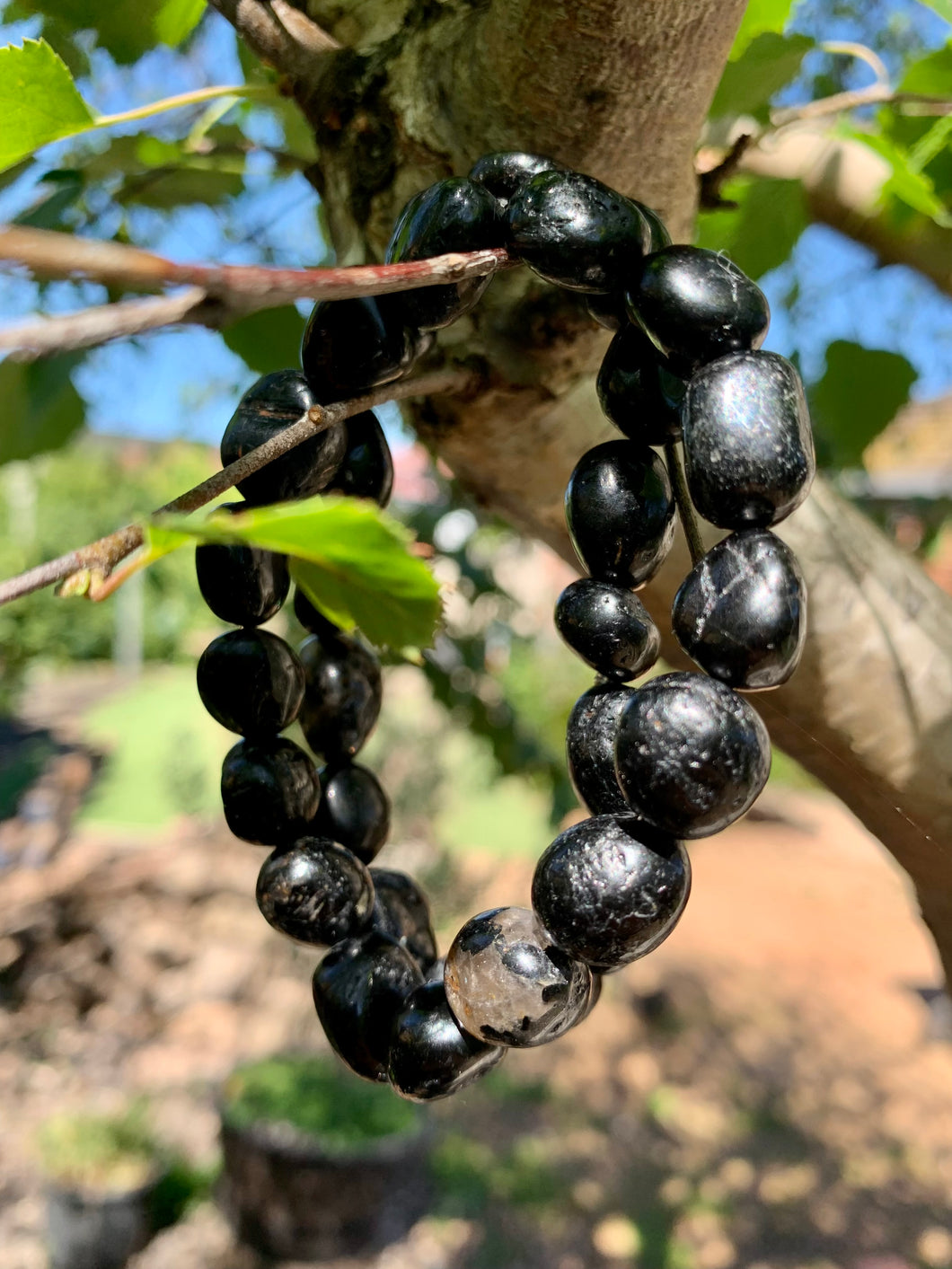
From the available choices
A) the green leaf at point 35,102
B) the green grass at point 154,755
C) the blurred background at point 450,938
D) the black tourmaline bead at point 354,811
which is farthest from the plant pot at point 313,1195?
the green leaf at point 35,102

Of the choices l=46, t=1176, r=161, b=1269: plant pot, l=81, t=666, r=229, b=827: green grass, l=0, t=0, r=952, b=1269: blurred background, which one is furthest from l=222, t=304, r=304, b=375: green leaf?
l=81, t=666, r=229, b=827: green grass

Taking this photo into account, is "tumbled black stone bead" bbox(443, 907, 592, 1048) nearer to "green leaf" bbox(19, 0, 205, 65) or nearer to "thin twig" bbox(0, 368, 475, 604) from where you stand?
"thin twig" bbox(0, 368, 475, 604)

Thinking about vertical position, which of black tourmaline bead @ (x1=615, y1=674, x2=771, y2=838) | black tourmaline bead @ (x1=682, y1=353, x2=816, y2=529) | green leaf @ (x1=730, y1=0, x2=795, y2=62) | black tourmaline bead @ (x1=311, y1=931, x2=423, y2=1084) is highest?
green leaf @ (x1=730, y1=0, x2=795, y2=62)

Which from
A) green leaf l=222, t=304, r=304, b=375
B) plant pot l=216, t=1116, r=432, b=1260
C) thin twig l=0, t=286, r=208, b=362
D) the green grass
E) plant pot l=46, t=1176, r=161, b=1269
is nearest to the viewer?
thin twig l=0, t=286, r=208, b=362

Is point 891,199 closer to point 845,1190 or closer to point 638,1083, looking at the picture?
point 845,1190

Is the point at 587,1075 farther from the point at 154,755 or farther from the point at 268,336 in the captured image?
the point at 154,755

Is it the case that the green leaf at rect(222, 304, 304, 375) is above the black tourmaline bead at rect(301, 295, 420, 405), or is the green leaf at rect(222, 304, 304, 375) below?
below
